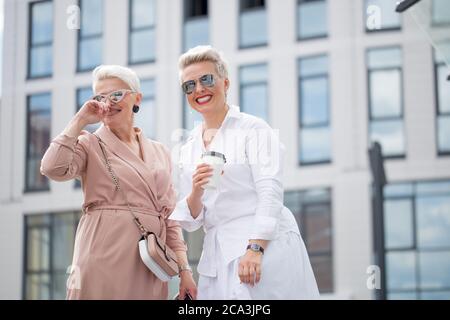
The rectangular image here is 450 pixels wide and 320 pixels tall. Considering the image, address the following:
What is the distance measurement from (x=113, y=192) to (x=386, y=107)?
33.5ft

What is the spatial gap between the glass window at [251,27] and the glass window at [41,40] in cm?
262

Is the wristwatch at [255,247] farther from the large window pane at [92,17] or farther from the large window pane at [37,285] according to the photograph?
the large window pane at [37,285]

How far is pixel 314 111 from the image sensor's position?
1287cm

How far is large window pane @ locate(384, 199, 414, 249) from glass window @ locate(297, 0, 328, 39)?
7.84 feet

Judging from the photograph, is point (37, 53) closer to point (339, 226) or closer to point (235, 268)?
point (339, 226)

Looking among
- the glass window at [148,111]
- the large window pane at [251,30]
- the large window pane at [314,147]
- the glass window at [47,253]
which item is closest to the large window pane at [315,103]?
the large window pane at [314,147]

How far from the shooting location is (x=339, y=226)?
12930mm

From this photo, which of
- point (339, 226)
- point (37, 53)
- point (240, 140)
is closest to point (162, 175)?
point (240, 140)

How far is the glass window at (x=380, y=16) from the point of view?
3.52m

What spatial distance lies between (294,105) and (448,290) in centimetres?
296

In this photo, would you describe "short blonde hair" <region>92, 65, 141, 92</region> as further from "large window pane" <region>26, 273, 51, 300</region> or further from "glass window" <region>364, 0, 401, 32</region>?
"large window pane" <region>26, 273, 51, 300</region>

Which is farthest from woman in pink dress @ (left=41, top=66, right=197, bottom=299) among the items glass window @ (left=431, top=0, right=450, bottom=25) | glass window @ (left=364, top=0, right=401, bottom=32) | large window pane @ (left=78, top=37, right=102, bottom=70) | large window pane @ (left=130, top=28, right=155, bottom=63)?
large window pane @ (left=130, top=28, right=155, bottom=63)

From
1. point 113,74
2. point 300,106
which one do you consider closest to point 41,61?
point 300,106

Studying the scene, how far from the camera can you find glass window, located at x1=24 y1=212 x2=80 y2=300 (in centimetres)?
1273
